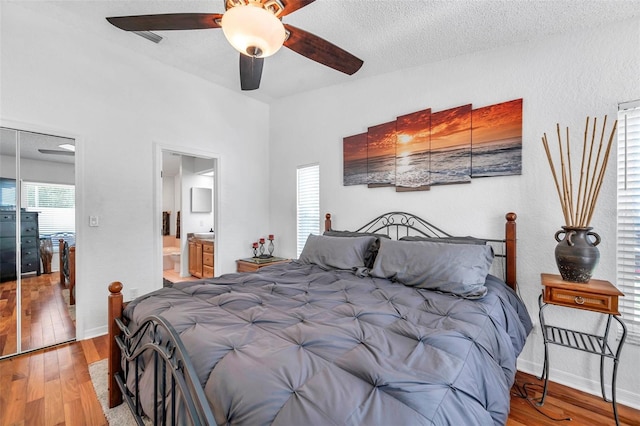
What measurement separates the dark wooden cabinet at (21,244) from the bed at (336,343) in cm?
158

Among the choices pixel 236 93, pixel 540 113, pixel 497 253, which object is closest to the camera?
pixel 540 113

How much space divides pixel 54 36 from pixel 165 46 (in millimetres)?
915

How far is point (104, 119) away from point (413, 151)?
320cm

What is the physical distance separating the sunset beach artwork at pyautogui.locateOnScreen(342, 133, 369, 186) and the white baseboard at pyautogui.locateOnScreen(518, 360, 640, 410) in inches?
87.2

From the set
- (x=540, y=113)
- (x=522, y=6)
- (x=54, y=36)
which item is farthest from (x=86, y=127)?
(x=540, y=113)

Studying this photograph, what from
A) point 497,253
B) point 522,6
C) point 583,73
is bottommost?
point 497,253

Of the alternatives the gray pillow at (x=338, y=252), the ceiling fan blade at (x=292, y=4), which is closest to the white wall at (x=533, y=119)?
the gray pillow at (x=338, y=252)

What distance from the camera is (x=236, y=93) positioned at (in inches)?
159

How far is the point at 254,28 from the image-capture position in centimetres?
143

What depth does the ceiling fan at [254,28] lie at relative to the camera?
143 centimetres

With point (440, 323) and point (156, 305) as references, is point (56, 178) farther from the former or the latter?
point (440, 323)

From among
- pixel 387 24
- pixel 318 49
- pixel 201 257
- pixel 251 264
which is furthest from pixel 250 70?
pixel 201 257

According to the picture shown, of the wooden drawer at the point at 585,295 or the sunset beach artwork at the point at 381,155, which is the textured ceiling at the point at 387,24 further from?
the wooden drawer at the point at 585,295

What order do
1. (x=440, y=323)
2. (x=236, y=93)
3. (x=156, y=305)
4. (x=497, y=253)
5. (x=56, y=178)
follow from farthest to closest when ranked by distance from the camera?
(x=236, y=93)
(x=56, y=178)
(x=497, y=253)
(x=156, y=305)
(x=440, y=323)
